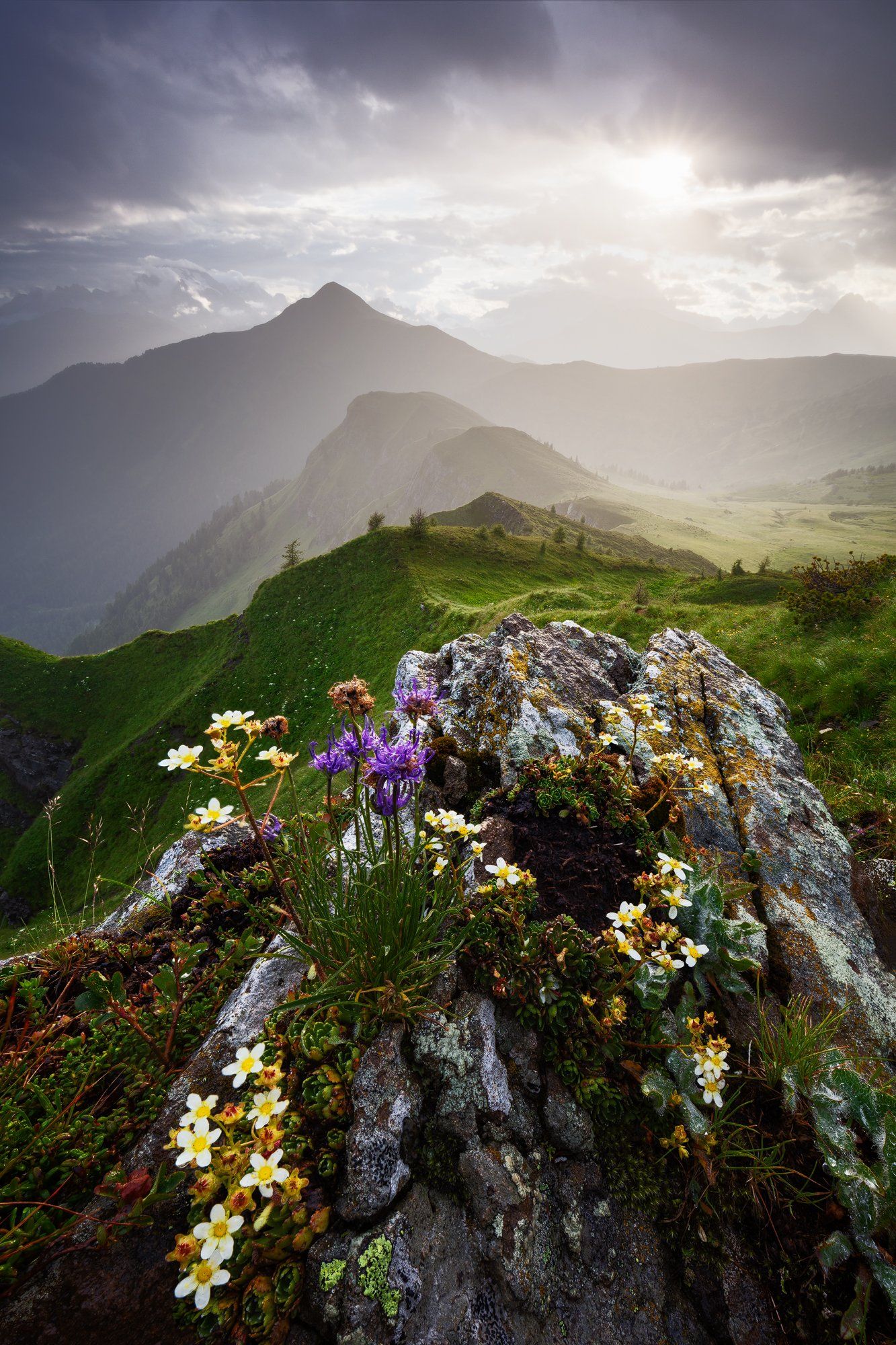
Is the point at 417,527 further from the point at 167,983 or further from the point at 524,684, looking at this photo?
the point at 167,983

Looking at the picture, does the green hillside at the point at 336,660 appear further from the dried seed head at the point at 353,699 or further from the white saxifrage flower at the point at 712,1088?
the dried seed head at the point at 353,699

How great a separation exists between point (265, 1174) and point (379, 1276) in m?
0.77

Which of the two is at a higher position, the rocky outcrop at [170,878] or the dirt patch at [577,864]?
the dirt patch at [577,864]

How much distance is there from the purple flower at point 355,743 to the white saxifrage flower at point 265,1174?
1894 millimetres

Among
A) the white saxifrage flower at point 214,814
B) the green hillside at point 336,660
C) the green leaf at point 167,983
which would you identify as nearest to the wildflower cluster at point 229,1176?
the green leaf at point 167,983

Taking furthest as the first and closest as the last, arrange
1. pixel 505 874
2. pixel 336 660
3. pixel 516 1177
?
pixel 336 660, pixel 505 874, pixel 516 1177

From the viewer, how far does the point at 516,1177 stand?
279 centimetres

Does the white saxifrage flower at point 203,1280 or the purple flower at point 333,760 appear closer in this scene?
the white saxifrage flower at point 203,1280

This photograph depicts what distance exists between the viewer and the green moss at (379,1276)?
224 centimetres

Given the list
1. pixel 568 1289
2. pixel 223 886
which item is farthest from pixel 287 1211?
pixel 223 886

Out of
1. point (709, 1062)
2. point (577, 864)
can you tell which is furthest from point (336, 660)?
point (709, 1062)

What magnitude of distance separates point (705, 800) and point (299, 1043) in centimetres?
419

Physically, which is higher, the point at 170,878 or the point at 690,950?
the point at 690,950

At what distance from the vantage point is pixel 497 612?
2131 cm
